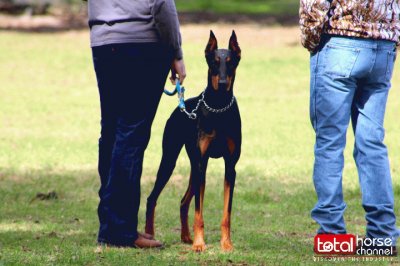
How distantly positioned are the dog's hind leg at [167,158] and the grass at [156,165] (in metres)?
0.31

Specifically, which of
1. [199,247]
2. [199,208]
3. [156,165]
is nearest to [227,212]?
[199,208]

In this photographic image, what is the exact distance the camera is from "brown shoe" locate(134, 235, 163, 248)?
7.72m

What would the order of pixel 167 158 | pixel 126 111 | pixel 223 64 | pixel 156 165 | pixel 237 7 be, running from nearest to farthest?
pixel 223 64, pixel 126 111, pixel 167 158, pixel 156 165, pixel 237 7

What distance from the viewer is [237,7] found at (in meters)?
41.2

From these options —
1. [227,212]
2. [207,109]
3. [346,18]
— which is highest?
[346,18]

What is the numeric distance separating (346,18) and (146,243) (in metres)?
2.18

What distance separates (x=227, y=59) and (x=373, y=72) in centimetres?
102

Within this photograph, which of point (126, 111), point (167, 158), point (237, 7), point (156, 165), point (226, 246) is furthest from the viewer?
point (237, 7)

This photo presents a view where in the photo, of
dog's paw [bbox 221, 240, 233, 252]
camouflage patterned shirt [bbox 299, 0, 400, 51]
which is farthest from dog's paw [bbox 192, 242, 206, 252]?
camouflage patterned shirt [bbox 299, 0, 400, 51]

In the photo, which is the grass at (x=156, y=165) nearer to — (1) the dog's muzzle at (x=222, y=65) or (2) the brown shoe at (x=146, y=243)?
(2) the brown shoe at (x=146, y=243)

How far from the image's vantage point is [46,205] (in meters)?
10.6

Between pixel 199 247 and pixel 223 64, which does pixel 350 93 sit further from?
pixel 199 247

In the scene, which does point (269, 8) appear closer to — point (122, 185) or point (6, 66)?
point (6, 66)

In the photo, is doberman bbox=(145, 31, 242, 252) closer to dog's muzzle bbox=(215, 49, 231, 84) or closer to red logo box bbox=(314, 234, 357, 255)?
dog's muzzle bbox=(215, 49, 231, 84)
